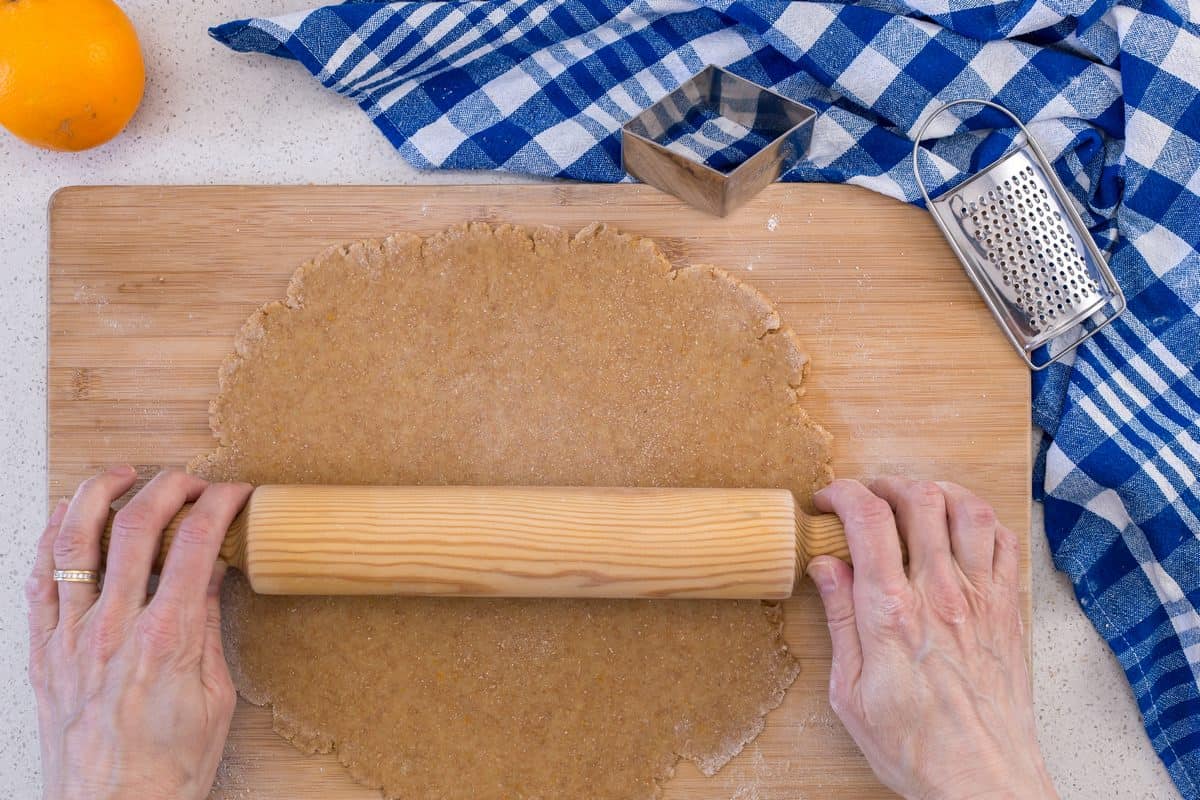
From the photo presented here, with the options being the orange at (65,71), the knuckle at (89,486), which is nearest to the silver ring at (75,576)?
the knuckle at (89,486)

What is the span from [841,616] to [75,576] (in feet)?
3.85

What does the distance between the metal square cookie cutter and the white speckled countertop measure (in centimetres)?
30

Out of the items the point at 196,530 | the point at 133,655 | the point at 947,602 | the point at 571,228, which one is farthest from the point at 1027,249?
the point at 133,655

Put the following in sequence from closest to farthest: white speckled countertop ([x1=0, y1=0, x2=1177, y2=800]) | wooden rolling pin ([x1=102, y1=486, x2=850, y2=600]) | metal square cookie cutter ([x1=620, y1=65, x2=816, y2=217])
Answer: wooden rolling pin ([x1=102, y1=486, x2=850, y2=600]) < metal square cookie cutter ([x1=620, y1=65, x2=816, y2=217]) < white speckled countertop ([x1=0, y1=0, x2=1177, y2=800])

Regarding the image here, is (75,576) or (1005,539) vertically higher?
(1005,539)

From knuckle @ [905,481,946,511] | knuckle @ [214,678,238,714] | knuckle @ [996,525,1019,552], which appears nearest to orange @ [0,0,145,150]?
knuckle @ [214,678,238,714]

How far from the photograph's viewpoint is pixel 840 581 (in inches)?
58.2

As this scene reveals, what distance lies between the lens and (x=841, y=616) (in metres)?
1.49

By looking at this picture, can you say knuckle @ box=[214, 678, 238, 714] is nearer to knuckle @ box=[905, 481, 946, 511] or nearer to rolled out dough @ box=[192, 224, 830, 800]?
rolled out dough @ box=[192, 224, 830, 800]

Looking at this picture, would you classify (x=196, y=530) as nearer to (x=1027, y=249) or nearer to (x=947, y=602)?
(x=947, y=602)

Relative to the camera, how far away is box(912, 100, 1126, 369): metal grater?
1562 mm

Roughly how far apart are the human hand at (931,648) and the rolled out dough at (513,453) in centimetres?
13

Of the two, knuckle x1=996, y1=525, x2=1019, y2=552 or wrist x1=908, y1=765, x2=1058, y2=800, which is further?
knuckle x1=996, y1=525, x2=1019, y2=552

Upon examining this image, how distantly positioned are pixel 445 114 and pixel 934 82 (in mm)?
822
